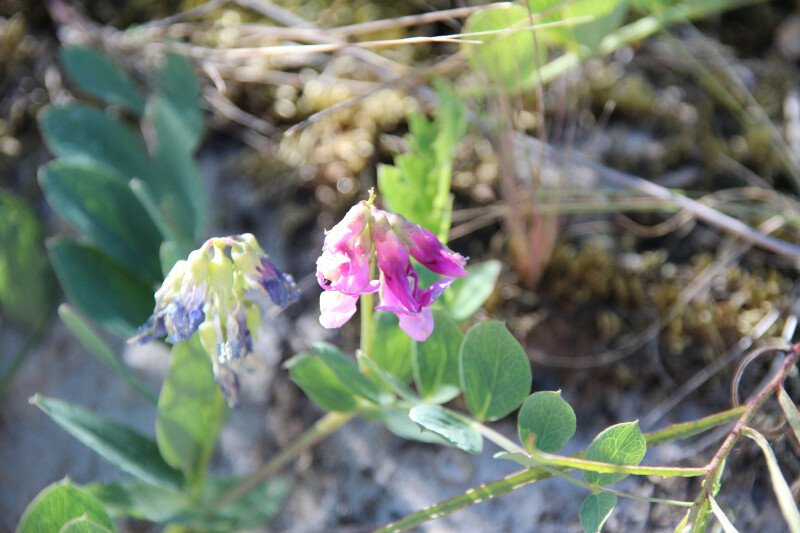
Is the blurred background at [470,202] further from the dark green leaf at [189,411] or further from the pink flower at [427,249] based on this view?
the pink flower at [427,249]

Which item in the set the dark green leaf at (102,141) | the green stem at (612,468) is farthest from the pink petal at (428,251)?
the dark green leaf at (102,141)

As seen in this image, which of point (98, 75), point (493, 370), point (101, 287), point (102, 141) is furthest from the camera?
A: point (98, 75)

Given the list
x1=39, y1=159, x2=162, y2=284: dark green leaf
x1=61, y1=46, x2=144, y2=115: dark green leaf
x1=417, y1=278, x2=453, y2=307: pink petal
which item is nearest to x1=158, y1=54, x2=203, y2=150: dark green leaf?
x1=61, y1=46, x2=144, y2=115: dark green leaf

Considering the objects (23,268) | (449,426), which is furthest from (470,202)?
(23,268)

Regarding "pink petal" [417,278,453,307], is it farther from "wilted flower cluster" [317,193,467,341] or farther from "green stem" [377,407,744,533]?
"green stem" [377,407,744,533]

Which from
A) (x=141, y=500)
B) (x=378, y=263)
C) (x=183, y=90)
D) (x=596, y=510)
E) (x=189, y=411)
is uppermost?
(x=378, y=263)

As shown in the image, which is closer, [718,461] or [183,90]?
[718,461]

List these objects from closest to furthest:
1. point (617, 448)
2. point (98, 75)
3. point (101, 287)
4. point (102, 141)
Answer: point (617, 448)
point (101, 287)
point (102, 141)
point (98, 75)

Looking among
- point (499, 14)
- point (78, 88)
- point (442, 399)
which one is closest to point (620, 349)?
point (442, 399)

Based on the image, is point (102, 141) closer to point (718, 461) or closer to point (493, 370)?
point (493, 370)
